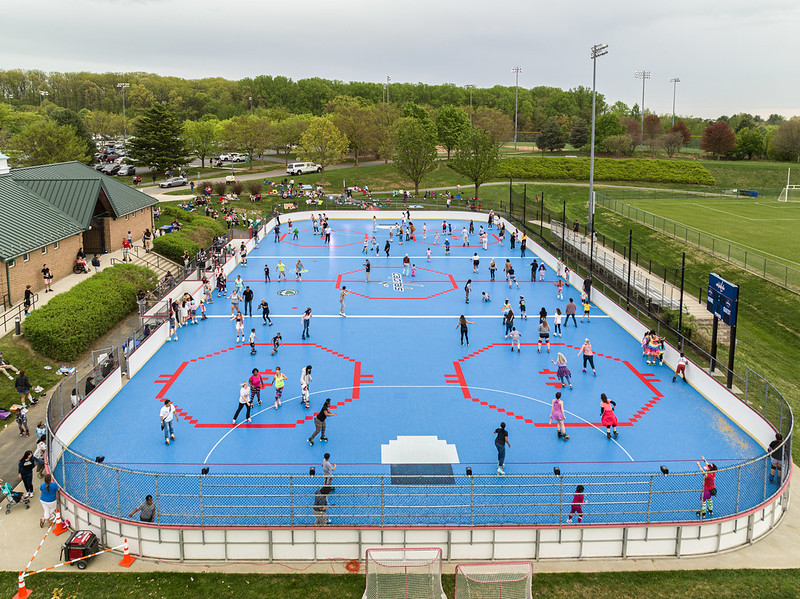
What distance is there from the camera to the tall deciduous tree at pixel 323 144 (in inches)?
3123

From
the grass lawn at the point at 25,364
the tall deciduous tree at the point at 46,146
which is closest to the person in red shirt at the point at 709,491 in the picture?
the grass lawn at the point at 25,364

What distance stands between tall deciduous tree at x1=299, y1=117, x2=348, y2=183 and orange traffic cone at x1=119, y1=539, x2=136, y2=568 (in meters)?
66.2

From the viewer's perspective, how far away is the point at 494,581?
12617mm

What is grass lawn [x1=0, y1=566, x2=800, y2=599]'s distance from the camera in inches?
516

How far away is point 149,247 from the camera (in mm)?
43281

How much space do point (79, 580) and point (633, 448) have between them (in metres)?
14.2

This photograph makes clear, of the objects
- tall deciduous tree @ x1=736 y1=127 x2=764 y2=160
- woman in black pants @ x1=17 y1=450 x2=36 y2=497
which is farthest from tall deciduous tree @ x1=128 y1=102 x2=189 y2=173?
tall deciduous tree @ x1=736 y1=127 x2=764 y2=160

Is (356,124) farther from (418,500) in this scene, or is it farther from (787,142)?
(418,500)

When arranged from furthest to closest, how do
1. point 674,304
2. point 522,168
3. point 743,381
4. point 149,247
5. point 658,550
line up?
point 522,168
point 149,247
point 674,304
point 743,381
point 658,550

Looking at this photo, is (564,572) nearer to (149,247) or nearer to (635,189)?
(149,247)

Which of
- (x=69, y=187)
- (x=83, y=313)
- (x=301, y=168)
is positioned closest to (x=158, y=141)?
(x=301, y=168)

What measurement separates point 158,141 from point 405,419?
60.4m

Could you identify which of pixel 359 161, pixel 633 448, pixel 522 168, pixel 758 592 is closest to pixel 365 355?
pixel 633 448

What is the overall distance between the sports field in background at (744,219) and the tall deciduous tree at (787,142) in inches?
1167
